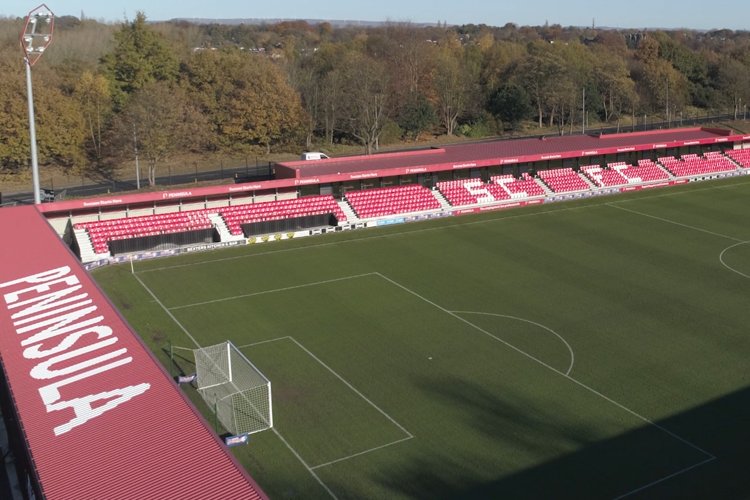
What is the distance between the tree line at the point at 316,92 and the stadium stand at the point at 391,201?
56.8 ft

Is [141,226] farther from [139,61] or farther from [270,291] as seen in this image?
[139,61]

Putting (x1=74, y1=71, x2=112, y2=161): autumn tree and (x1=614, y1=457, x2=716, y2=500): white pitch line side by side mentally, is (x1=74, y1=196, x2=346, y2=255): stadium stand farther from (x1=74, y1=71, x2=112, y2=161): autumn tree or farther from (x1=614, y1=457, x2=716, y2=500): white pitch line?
(x1=614, y1=457, x2=716, y2=500): white pitch line

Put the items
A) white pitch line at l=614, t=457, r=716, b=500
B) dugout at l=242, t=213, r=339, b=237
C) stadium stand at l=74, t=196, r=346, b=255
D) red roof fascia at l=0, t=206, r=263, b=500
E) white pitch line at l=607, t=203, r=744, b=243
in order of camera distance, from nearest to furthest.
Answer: red roof fascia at l=0, t=206, r=263, b=500 → white pitch line at l=614, t=457, r=716, b=500 → stadium stand at l=74, t=196, r=346, b=255 → white pitch line at l=607, t=203, r=744, b=243 → dugout at l=242, t=213, r=339, b=237

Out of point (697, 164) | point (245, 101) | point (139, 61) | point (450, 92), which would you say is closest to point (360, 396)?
point (697, 164)

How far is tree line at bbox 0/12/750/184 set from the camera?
60969 millimetres

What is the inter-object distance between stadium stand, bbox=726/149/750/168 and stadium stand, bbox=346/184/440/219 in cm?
3182

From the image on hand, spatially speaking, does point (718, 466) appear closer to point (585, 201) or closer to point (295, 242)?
point (295, 242)

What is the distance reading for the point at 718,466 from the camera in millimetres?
19984

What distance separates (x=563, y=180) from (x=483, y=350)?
3193 centimetres

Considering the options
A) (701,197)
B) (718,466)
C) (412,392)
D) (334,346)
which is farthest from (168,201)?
(701,197)

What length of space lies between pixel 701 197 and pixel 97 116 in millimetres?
52930

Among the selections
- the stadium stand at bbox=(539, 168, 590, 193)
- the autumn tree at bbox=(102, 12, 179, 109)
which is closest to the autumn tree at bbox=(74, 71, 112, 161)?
the autumn tree at bbox=(102, 12, 179, 109)

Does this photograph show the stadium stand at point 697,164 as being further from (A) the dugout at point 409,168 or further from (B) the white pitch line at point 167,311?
(B) the white pitch line at point 167,311

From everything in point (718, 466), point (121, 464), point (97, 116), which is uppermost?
point (97, 116)
